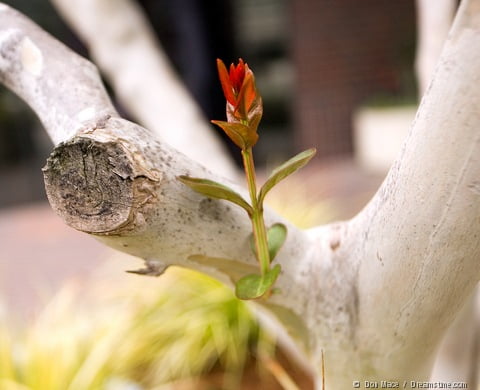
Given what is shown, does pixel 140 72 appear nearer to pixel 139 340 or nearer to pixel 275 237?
pixel 139 340

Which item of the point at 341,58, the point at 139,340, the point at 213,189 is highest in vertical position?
the point at 341,58

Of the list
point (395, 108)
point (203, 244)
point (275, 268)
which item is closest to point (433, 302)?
point (275, 268)

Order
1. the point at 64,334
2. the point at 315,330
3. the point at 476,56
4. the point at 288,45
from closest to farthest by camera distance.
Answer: the point at 476,56, the point at 315,330, the point at 64,334, the point at 288,45

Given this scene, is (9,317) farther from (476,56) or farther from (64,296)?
(476,56)

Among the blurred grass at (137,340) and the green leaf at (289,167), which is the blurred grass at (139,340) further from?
the green leaf at (289,167)

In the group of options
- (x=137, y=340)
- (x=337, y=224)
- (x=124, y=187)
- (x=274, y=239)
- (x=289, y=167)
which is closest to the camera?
(x=124, y=187)

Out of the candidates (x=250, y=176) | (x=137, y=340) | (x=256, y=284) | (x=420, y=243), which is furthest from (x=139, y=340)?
(x=420, y=243)

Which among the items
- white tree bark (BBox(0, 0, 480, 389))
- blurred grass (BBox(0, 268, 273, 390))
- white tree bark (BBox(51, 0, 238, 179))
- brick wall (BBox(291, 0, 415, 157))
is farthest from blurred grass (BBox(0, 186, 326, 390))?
brick wall (BBox(291, 0, 415, 157))
